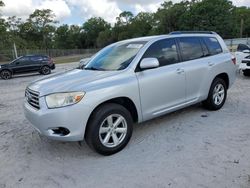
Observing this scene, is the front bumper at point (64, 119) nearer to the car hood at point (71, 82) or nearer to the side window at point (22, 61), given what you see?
the car hood at point (71, 82)

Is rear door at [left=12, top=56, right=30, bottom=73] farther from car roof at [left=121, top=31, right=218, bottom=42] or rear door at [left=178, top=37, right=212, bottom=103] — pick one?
rear door at [left=178, top=37, right=212, bottom=103]

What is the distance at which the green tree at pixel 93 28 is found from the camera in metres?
108

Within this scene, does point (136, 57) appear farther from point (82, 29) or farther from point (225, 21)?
point (82, 29)

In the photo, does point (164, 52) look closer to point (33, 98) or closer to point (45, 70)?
point (33, 98)

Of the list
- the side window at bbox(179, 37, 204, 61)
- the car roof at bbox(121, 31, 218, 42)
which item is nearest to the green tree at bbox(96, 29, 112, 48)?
the car roof at bbox(121, 31, 218, 42)

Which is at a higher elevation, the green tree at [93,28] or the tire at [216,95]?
the green tree at [93,28]

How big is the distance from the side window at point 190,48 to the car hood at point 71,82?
168 cm

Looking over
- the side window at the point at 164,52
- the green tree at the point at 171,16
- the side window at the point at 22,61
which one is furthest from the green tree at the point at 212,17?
the side window at the point at 164,52

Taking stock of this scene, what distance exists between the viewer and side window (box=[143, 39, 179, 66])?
466cm

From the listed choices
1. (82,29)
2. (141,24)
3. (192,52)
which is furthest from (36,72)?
(82,29)

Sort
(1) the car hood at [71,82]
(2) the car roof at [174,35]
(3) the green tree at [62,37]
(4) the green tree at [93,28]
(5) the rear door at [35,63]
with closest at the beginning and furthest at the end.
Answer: (1) the car hood at [71,82] < (2) the car roof at [174,35] < (5) the rear door at [35,63] < (3) the green tree at [62,37] < (4) the green tree at [93,28]

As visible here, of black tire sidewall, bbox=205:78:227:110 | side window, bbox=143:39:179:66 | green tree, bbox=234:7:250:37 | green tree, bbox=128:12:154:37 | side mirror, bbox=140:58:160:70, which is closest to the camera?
side mirror, bbox=140:58:160:70

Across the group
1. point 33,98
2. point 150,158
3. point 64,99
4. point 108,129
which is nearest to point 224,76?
point 150,158

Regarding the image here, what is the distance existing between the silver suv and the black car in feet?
44.3
